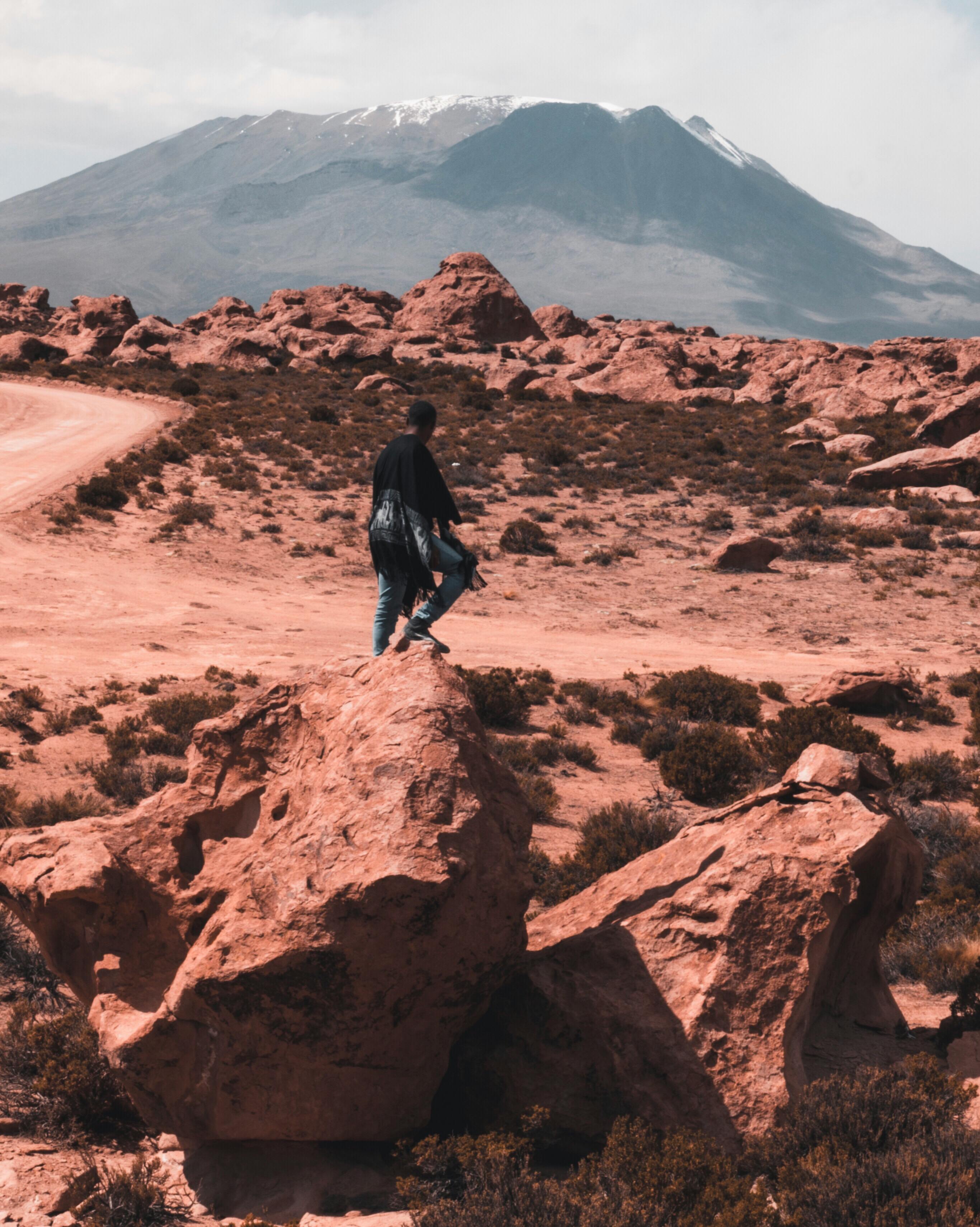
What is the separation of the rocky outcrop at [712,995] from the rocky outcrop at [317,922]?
0.48m

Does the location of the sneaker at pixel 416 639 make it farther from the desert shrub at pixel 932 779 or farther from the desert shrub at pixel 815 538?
the desert shrub at pixel 815 538

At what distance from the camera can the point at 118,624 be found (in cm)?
1670

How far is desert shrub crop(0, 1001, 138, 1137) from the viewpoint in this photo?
A: 514cm

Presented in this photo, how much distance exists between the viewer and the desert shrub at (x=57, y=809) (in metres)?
9.06

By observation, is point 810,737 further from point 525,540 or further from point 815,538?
point 815,538

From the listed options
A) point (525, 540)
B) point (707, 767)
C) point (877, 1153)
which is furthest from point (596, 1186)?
point (525, 540)

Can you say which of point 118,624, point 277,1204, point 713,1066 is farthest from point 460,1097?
point 118,624

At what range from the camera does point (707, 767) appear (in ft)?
36.7

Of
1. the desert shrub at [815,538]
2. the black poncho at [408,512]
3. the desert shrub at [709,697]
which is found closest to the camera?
the black poncho at [408,512]

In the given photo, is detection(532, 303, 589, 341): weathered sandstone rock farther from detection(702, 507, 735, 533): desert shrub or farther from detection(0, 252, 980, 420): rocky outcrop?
detection(702, 507, 735, 533): desert shrub

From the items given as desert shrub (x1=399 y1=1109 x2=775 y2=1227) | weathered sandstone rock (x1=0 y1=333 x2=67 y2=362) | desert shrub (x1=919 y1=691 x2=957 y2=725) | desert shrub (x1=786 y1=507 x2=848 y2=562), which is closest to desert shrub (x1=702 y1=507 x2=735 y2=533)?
desert shrub (x1=786 y1=507 x2=848 y2=562)

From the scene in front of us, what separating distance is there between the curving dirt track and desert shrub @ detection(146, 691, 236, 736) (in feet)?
44.9

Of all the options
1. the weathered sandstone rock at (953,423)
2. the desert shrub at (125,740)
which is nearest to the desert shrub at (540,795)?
the desert shrub at (125,740)

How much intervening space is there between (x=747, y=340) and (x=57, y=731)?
78.4m
